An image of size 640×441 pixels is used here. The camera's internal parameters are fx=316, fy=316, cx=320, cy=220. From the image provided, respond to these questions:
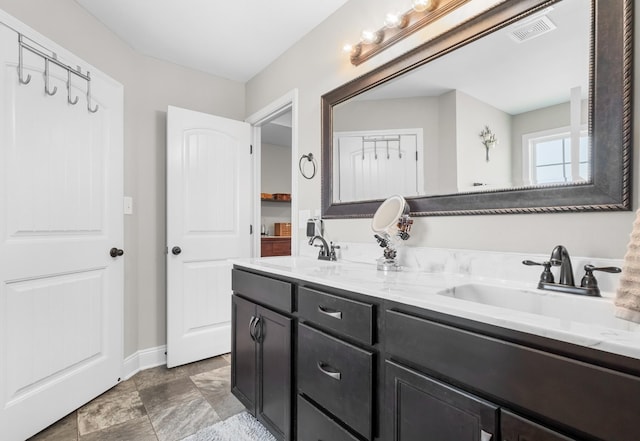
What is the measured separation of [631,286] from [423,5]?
4.44 ft

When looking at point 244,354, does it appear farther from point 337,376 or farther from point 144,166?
point 144,166

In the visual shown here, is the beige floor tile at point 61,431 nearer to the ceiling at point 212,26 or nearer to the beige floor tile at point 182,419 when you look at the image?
the beige floor tile at point 182,419

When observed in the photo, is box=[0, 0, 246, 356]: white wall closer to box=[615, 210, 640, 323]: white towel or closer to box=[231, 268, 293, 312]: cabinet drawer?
box=[231, 268, 293, 312]: cabinet drawer

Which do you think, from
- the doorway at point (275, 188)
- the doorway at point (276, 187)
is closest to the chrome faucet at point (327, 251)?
the doorway at point (276, 187)

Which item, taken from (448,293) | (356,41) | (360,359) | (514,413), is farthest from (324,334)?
(356,41)

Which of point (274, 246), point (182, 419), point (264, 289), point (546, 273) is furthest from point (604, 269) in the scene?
point (274, 246)

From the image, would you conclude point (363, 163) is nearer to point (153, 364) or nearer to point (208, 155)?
point (208, 155)

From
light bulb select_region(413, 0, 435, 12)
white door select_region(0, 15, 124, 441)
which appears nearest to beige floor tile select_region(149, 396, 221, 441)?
white door select_region(0, 15, 124, 441)

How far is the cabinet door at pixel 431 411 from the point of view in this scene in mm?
711

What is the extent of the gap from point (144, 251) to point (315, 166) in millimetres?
1533

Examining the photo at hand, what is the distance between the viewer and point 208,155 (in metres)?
2.66

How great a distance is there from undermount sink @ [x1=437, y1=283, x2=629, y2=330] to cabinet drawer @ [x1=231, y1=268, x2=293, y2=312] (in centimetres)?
67

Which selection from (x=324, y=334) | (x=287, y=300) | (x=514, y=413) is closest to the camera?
(x=514, y=413)

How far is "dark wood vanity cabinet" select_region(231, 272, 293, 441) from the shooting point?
1.37 metres
